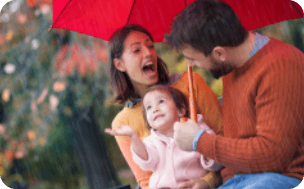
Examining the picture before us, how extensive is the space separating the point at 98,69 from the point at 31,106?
2.92 feet

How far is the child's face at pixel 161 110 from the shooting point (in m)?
1.86

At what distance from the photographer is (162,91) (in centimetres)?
190

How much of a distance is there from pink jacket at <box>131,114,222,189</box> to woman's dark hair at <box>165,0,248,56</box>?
1.95 ft

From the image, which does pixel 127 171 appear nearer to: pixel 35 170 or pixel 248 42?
pixel 35 170

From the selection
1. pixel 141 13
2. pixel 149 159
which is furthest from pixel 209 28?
pixel 141 13

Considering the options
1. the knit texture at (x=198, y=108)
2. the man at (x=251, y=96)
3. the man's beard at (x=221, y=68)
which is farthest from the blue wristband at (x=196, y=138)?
the knit texture at (x=198, y=108)

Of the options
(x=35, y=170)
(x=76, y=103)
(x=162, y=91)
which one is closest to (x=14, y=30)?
(x=76, y=103)

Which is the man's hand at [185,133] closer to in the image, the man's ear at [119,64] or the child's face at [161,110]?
the child's face at [161,110]

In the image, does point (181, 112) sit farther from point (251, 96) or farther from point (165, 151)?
point (251, 96)

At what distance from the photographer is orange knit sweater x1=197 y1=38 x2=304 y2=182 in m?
1.43

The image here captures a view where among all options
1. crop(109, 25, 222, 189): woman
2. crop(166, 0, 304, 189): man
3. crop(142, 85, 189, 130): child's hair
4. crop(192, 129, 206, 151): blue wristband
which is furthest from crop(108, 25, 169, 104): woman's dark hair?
crop(192, 129, 206, 151): blue wristband

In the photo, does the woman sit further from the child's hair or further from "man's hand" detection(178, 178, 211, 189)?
"man's hand" detection(178, 178, 211, 189)

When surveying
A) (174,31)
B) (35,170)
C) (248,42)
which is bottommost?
(35,170)

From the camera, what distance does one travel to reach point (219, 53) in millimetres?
1560
